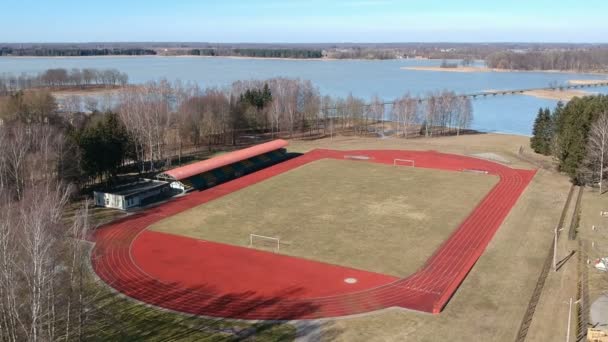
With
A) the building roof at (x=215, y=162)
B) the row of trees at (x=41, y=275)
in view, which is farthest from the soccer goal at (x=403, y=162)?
the row of trees at (x=41, y=275)

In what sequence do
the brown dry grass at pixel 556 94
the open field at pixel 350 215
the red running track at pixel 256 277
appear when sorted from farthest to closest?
the brown dry grass at pixel 556 94
the open field at pixel 350 215
the red running track at pixel 256 277

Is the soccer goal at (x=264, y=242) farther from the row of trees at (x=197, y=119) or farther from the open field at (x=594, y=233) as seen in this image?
the open field at (x=594, y=233)

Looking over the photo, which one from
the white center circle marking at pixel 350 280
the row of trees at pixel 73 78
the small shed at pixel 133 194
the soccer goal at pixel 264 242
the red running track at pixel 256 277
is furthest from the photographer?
the row of trees at pixel 73 78

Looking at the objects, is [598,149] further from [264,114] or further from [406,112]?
[264,114]

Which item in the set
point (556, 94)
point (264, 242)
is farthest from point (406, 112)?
point (556, 94)

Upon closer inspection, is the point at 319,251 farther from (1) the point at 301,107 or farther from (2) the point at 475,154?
(1) the point at 301,107

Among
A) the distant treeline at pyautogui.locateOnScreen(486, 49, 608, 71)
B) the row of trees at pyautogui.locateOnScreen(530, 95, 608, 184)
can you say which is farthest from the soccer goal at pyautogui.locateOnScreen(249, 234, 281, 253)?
the distant treeline at pyautogui.locateOnScreen(486, 49, 608, 71)

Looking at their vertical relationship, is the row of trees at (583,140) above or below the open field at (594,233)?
above
